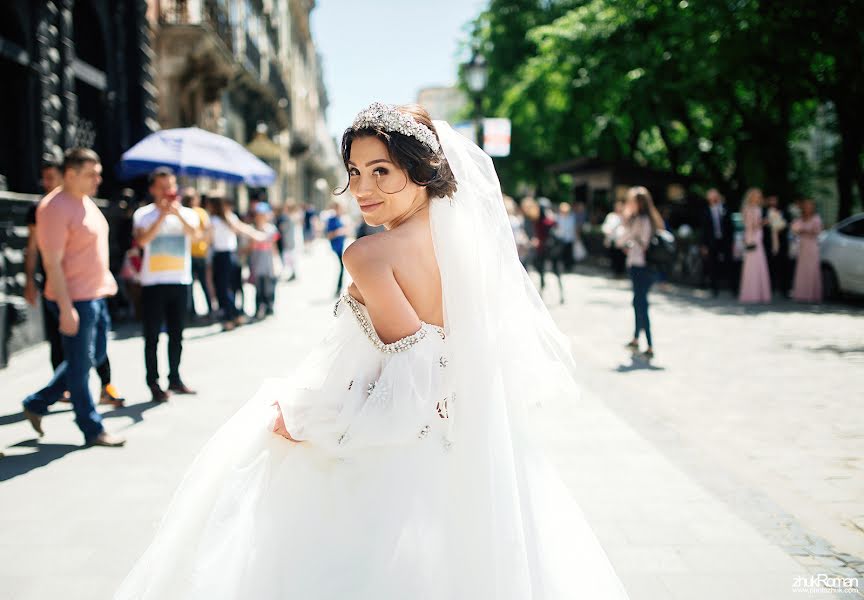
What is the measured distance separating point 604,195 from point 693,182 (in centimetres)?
282

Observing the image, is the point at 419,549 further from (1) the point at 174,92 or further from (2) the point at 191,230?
(1) the point at 174,92

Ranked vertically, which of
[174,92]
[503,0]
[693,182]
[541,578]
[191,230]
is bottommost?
[541,578]

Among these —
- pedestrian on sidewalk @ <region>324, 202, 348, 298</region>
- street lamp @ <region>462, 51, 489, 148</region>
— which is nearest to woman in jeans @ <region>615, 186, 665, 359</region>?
pedestrian on sidewalk @ <region>324, 202, 348, 298</region>

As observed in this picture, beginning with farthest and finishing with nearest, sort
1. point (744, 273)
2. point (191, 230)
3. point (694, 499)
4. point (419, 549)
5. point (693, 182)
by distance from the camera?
point (693, 182)
point (744, 273)
point (191, 230)
point (694, 499)
point (419, 549)

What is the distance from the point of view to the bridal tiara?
2.12 metres

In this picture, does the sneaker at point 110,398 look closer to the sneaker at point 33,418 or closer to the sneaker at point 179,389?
the sneaker at point 179,389

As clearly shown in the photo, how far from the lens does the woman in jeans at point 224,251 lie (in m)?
11.0

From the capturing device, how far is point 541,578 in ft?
7.22

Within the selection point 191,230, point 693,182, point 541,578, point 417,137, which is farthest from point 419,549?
point 693,182

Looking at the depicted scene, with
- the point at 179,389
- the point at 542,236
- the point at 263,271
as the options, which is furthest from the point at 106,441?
the point at 542,236

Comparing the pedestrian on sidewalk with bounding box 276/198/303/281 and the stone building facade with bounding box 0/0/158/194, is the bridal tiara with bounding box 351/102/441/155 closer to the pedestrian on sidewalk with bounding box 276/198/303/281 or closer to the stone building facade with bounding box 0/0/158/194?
the stone building facade with bounding box 0/0/158/194

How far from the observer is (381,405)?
212 centimetres

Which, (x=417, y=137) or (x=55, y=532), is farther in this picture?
(x=55, y=532)

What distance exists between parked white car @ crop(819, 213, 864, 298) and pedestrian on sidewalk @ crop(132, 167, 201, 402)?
11.6 m
